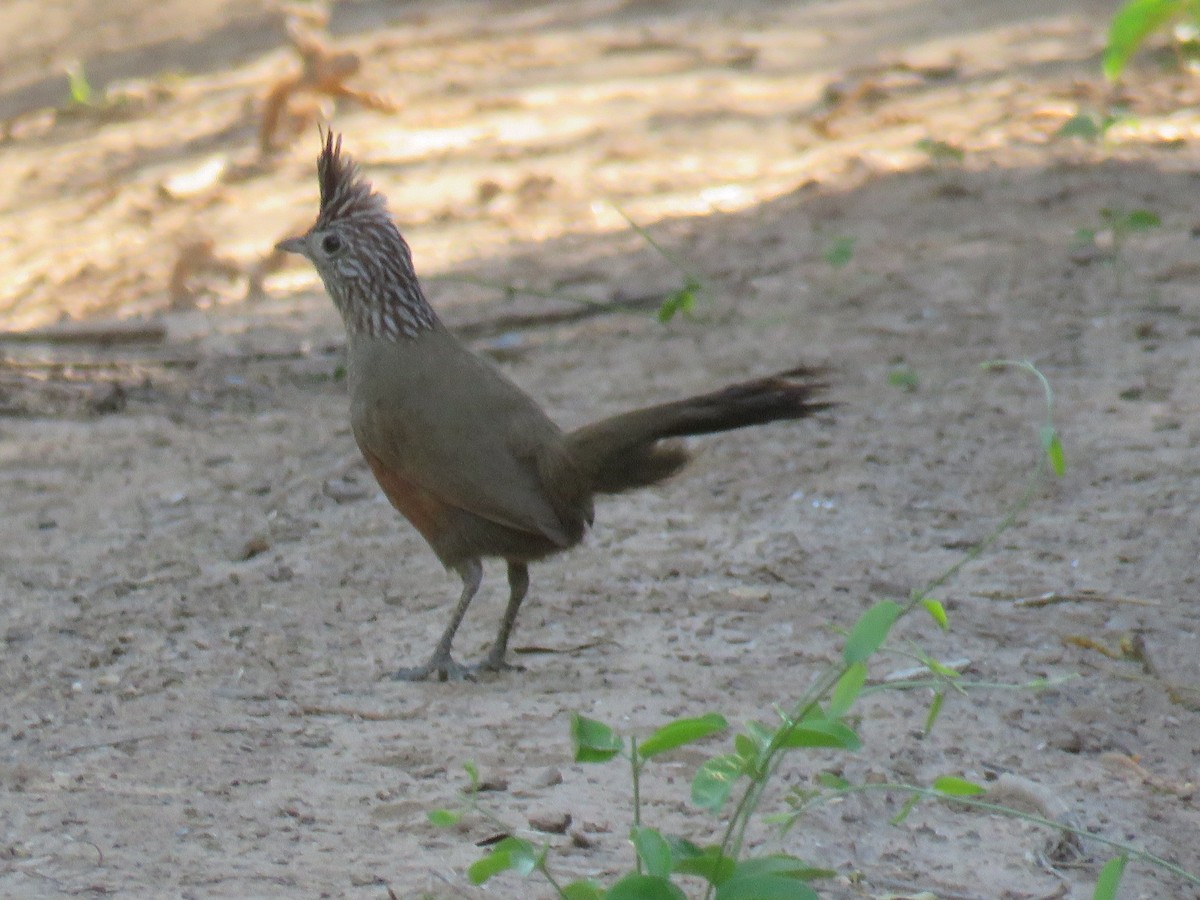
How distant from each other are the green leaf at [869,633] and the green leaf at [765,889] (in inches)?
14.3

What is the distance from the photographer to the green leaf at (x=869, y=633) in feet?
8.35

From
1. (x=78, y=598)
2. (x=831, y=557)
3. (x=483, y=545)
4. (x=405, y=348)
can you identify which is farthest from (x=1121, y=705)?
(x=78, y=598)

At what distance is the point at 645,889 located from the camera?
257 centimetres

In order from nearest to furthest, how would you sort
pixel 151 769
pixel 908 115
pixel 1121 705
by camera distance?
pixel 151 769
pixel 1121 705
pixel 908 115

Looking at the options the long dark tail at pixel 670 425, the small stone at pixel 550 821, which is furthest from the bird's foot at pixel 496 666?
the small stone at pixel 550 821

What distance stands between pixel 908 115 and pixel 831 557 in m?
5.55

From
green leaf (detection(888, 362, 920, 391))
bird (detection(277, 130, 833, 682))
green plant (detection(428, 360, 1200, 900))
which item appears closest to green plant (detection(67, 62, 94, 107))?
bird (detection(277, 130, 833, 682))

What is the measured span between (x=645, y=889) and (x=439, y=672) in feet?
6.74

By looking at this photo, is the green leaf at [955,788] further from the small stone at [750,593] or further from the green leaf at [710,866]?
the small stone at [750,593]

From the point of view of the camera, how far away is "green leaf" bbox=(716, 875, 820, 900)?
101 inches

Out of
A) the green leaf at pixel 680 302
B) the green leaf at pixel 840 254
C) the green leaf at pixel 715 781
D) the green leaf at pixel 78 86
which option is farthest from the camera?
the green leaf at pixel 78 86

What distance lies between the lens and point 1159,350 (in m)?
6.46

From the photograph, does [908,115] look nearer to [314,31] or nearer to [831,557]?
[314,31]

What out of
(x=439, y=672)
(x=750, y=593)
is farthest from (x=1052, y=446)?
(x=439, y=672)
